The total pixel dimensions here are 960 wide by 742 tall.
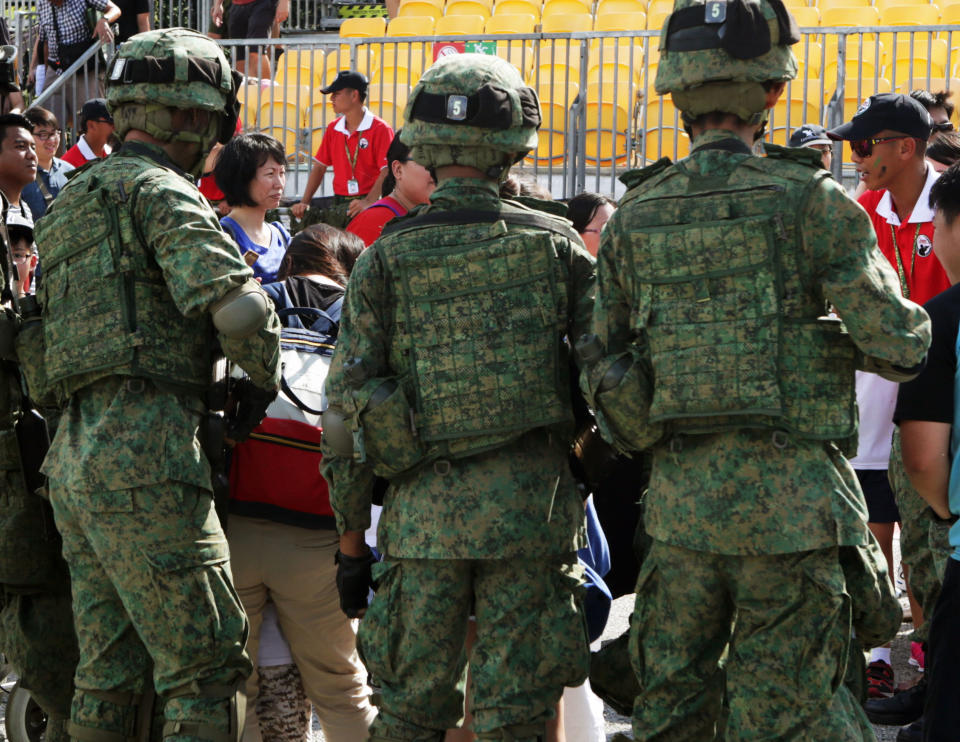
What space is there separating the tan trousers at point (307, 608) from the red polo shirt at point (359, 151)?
5.96 m

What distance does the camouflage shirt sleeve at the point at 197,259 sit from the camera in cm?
331

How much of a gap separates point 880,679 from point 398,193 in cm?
273

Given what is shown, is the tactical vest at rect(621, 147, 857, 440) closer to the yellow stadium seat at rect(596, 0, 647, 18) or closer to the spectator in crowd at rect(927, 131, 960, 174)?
the spectator in crowd at rect(927, 131, 960, 174)

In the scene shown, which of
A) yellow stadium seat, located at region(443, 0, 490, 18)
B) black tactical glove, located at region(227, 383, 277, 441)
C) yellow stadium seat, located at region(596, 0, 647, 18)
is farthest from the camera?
yellow stadium seat, located at region(443, 0, 490, 18)

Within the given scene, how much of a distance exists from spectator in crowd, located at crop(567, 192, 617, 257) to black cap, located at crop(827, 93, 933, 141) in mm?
988

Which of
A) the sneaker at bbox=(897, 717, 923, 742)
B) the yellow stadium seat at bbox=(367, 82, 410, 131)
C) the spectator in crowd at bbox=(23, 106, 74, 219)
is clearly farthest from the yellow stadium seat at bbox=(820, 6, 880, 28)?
the sneaker at bbox=(897, 717, 923, 742)

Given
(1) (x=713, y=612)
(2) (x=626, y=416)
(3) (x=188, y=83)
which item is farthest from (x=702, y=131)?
(3) (x=188, y=83)

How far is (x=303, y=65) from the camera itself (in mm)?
12094

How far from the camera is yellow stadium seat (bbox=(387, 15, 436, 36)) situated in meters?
13.2

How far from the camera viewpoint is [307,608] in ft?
12.5

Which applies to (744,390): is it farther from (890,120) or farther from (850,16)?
(850,16)

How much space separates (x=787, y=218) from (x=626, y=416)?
61cm

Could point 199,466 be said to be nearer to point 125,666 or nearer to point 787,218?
point 125,666

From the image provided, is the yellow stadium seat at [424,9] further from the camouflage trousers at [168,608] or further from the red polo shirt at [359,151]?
the camouflage trousers at [168,608]
